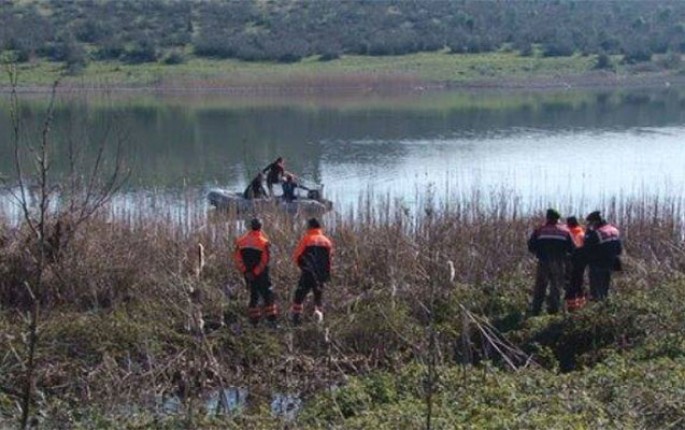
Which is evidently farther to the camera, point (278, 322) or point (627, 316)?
point (278, 322)

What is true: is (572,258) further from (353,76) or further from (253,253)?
(353,76)

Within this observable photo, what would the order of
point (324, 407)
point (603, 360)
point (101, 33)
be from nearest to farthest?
point (324, 407)
point (603, 360)
point (101, 33)

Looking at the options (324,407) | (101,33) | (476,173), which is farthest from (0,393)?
(101,33)

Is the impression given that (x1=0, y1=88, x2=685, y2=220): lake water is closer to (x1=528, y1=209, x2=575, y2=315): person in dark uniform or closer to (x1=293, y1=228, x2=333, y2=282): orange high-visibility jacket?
(x1=293, y1=228, x2=333, y2=282): orange high-visibility jacket

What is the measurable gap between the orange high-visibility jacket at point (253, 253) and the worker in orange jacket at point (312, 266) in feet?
1.49

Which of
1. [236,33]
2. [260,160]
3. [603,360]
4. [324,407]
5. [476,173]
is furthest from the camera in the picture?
[236,33]

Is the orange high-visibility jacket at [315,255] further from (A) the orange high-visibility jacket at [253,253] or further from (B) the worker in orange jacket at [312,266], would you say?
(A) the orange high-visibility jacket at [253,253]

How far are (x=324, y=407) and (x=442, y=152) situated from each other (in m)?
25.5

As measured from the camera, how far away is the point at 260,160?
34719 mm

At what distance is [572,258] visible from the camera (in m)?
16.7

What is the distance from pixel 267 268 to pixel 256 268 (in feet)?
0.60

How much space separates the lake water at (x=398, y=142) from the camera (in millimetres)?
28906

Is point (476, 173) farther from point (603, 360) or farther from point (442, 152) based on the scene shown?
point (603, 360)

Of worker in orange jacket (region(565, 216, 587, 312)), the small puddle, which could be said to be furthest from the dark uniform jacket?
the small puddle
